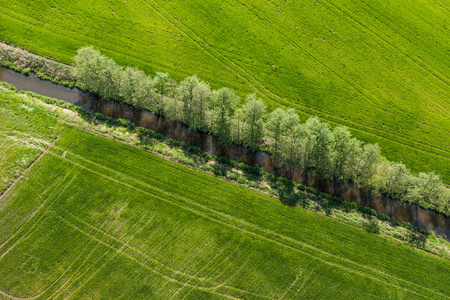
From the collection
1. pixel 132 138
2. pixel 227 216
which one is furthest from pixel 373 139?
pixel 132 138

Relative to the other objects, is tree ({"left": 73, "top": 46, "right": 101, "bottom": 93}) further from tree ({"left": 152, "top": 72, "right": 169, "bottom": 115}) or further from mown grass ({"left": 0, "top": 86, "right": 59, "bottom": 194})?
tree ({"left": 152, "top": 72, "right": 169, "bottom": 115})

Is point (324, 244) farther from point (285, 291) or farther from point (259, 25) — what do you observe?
point (259, 25)

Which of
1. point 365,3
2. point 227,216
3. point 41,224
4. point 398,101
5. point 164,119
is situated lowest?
point 41,224

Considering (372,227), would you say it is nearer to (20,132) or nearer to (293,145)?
(293,145)

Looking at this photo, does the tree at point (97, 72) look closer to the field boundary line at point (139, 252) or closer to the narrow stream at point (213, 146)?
the narrow stream at point (213, 146)

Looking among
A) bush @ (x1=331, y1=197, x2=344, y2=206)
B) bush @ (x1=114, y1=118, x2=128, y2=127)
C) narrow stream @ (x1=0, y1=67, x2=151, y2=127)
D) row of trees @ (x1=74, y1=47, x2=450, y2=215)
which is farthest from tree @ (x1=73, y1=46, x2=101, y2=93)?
bush @ (x1=331, y1=197, x2=344, y2=206)

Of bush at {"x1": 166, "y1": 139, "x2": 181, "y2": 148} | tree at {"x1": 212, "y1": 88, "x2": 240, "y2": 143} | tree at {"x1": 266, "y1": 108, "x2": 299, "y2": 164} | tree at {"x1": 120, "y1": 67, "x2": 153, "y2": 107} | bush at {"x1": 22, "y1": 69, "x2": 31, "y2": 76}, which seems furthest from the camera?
bush at {"x1": 22, "y1": 69, "x2": 31, "y2": 76}
